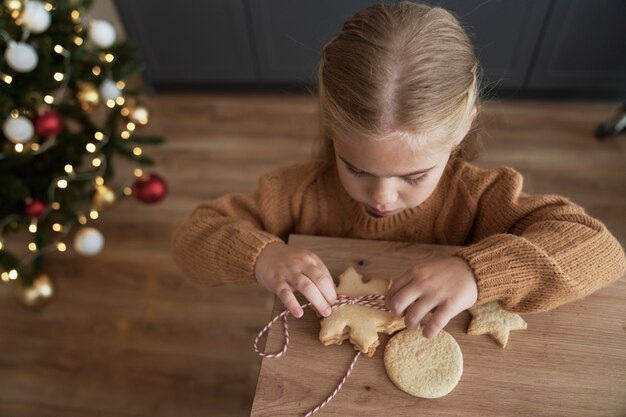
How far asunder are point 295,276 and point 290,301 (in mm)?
44

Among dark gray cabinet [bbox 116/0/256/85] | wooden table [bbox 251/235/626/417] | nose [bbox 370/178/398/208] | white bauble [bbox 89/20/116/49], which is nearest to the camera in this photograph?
wooden table [bbox 251/235/626/417]

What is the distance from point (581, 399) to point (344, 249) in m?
0.40

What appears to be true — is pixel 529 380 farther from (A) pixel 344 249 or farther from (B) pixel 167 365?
(B) pixel 167 365

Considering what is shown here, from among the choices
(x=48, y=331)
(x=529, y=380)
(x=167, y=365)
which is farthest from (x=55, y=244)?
(x=529, y=380)

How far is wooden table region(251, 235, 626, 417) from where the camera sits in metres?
0.62

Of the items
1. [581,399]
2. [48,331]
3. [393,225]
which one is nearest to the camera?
[581,399]

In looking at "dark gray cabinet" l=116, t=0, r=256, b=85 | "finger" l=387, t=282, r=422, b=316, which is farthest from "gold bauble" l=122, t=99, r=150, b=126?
"finger" l=387, t=282, r=422, b=316

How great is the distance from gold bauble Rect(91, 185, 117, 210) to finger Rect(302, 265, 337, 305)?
3.90ft

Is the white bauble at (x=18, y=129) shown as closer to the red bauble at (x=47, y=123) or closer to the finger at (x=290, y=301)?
the red bauble at (x=47, y=123)

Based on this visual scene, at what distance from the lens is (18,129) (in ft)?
4.09

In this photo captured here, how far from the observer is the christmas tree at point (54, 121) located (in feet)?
4.15

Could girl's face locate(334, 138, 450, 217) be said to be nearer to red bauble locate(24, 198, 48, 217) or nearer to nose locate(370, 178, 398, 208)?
nose locate(370, 178, 398, 208)

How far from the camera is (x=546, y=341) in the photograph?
69 cm

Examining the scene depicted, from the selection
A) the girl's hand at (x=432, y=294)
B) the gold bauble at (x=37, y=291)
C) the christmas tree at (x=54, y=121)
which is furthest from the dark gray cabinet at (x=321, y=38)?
the girl's hand at (x=432, y=294)
